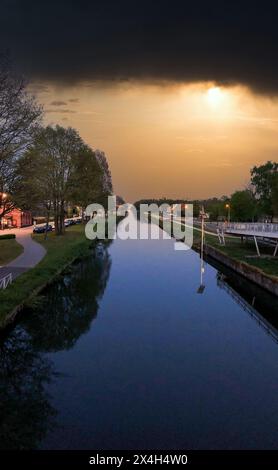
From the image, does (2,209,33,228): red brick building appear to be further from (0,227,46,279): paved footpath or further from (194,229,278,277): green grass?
(194,229,278,277): green grass

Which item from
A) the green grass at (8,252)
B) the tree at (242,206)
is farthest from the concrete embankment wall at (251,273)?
the tree at (242,206)

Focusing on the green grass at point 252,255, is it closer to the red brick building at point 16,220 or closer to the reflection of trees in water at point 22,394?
the reflection of trees in water at point 22,394

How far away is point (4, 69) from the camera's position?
32906 mm

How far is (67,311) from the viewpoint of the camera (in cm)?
2667

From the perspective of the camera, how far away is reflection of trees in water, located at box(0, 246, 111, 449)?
1244 centimetres

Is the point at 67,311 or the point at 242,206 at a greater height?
the point at 242,206

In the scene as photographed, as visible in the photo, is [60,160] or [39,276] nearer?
[39,276]

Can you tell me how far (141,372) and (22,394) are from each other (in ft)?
14.9

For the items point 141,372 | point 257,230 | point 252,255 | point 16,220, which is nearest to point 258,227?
point 257,230

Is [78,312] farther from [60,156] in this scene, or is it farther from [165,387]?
[60,156]

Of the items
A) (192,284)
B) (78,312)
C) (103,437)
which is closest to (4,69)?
(78,312)

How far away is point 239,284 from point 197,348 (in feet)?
60.0

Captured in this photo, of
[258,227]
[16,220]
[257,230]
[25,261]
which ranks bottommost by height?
[25,261]

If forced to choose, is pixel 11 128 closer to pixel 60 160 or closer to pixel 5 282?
pixel 5 282
